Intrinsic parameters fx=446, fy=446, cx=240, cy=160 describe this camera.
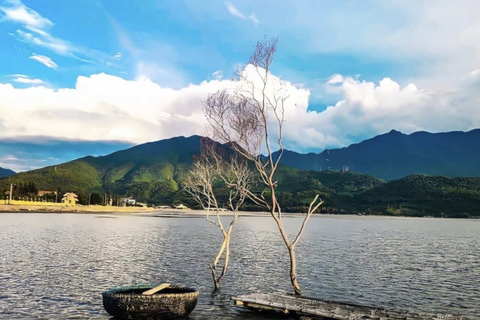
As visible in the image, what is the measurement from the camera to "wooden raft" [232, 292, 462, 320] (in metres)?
17.9

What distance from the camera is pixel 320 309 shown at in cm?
1909

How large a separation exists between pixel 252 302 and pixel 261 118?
31.9ft

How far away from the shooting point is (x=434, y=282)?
32.7 meters

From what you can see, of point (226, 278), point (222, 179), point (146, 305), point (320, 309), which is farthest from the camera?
point (226, 278)

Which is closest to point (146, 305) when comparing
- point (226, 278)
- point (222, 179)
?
point (222, 179)

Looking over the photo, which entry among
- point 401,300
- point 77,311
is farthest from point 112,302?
point 401,300

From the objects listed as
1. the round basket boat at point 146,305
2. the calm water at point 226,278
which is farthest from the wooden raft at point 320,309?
the round basket boat at point 146,305

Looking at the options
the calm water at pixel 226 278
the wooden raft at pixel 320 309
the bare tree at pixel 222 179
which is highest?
the bare tree at pixel 222 179

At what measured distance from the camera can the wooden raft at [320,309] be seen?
17.9 metres

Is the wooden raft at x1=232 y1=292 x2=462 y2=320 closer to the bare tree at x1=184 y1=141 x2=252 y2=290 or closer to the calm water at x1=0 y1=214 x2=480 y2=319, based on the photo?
the calm water at x1=0 y1=214 x2=480 y2=319

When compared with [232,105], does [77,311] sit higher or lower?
lower

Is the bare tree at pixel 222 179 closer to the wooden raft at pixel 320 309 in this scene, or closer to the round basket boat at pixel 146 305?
the wooden raft at pixel 320 309

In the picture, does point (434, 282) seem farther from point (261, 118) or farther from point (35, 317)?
point (35, 317)

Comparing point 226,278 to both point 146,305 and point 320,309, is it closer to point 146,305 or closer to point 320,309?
point 320,309
